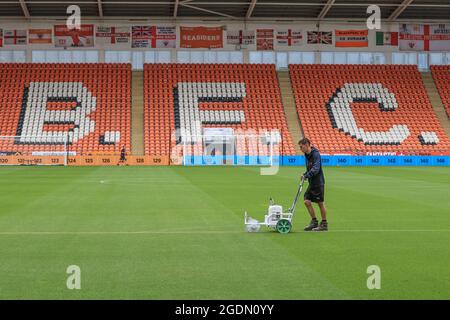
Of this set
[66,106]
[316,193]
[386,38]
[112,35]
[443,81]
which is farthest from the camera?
[443,81]

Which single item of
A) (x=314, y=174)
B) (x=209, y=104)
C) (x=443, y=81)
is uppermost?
(x=443, y=81)

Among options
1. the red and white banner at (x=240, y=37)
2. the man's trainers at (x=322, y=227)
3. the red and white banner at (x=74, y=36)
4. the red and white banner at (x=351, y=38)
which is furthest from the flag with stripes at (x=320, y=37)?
the man's trainers at (x=322, y=227)

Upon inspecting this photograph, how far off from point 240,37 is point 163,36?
6931 millimetres

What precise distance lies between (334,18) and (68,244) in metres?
53.8

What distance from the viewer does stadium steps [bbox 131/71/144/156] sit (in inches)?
2185

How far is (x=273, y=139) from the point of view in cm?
5644

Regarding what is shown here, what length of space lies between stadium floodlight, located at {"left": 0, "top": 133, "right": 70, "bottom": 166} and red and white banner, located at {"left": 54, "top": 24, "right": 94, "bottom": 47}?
33.1 ft

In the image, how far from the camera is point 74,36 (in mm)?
61375

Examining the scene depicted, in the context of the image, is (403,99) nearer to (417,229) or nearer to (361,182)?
(361,182)

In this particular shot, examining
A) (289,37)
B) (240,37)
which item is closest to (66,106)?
(240,37)

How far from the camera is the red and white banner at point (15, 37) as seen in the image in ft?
200

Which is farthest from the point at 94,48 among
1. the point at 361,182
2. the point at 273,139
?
the point at 361,182

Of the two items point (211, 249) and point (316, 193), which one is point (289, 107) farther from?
point (211, 249)

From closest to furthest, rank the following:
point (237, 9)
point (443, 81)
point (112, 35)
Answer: point (237, 9) < point (112, 35) < point (443, 81)
